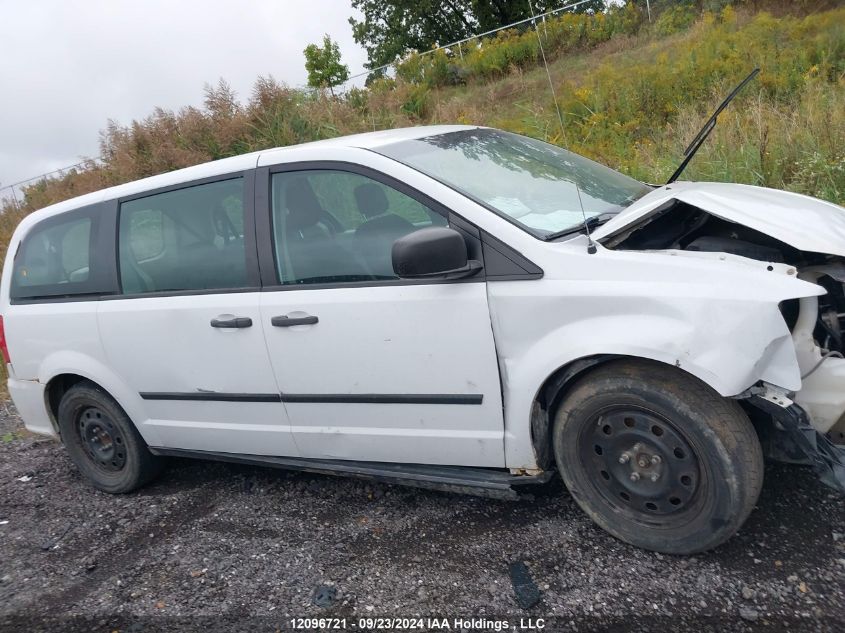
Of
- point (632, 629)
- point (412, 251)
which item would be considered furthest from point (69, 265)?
point (632, 629)

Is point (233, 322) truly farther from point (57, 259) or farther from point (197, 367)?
point (57, 259)

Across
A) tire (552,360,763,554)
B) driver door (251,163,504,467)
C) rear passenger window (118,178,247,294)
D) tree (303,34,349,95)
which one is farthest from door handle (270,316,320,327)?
tree (303,34,349,95)

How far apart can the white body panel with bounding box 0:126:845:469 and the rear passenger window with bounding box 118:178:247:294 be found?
3.7 inches

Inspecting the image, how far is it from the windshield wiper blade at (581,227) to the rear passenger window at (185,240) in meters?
1.50

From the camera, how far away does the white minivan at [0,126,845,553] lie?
2.45 m

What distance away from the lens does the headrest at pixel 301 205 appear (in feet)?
10.5

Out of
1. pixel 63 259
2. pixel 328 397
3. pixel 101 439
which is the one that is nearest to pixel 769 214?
pixel 328 397

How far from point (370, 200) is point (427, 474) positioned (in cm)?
126

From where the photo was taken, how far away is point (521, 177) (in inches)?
128

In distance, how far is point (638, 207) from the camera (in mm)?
2830

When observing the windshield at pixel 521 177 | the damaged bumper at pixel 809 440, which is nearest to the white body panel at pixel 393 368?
the windshield at pixel 521 177

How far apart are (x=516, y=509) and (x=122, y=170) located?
9.69 metres

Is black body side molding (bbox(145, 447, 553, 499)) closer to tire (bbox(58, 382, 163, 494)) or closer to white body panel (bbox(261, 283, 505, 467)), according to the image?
white body panel (bbox(261, 283, 505, 467))

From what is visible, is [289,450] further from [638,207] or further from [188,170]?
[638,207]
